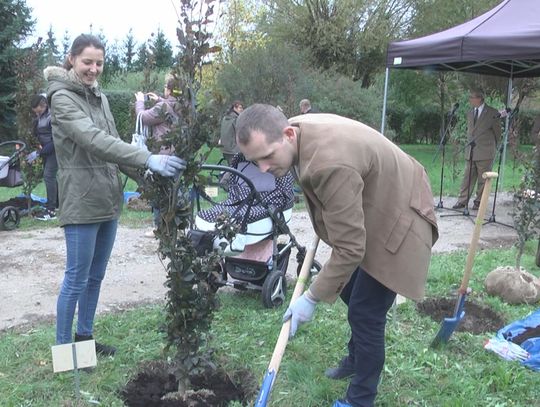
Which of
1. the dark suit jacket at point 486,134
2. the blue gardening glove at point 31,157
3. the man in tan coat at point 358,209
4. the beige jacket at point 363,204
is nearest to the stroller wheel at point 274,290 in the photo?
the man in tan coat at point 358,209

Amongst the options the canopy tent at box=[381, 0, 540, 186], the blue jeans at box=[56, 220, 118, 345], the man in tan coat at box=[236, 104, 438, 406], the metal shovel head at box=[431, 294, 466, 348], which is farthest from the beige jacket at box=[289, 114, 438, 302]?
the canopy tent at box=[381, 0, 540, 186]

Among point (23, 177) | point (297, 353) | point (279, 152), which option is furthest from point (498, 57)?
point (23, 177)

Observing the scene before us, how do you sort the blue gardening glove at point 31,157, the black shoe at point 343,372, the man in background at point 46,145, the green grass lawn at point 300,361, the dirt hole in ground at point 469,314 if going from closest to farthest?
the green grass lawn at point 300,361
the black shoe at point 343,372
the dirt hole in ground at point 469,314
the blue gardening glove at point 31,157
the man in background at point 46,145

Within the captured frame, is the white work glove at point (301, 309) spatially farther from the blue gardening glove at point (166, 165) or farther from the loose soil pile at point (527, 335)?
the loose soil pile at point (527, 335)

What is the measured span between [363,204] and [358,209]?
263 millimetres

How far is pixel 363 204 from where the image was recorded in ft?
8.02

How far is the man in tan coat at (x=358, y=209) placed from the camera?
2170mm

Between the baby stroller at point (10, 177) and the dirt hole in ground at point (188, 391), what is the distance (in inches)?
183

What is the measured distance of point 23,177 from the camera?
7.49 m

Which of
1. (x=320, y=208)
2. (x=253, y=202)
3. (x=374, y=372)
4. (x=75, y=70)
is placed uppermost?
(x=75, y=70)

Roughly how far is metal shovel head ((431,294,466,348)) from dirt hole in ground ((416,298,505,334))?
441mm

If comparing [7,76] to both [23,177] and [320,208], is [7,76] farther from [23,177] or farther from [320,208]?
[320,208]

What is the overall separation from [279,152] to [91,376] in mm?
1891

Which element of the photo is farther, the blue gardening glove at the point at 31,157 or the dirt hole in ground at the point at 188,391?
the blue gardening glove at the point at 31,157
